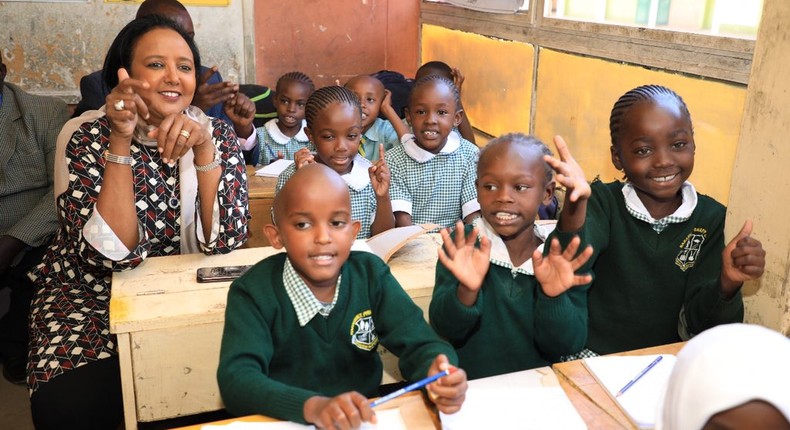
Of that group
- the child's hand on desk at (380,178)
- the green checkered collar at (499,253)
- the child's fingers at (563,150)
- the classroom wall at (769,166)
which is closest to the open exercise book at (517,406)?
the green checkered collar at (499,253)

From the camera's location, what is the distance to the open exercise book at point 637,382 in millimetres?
1234

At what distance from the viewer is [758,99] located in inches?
60.2

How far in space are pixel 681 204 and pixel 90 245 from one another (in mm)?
1610

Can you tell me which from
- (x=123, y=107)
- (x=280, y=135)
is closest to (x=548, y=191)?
(x=123, y=107)

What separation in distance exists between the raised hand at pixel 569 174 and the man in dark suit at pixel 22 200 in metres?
2.35

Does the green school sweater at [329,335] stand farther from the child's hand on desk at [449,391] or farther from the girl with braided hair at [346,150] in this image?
the girl with braided hair at [346,150]

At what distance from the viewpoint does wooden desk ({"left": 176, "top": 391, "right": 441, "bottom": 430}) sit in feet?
3.92

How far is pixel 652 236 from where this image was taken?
1769mm

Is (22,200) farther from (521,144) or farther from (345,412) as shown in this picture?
(345,412)

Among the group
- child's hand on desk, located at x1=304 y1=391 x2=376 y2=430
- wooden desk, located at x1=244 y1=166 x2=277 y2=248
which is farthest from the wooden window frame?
child's hand on desk, located at x1=304 y1=391 x2=376 y2=430

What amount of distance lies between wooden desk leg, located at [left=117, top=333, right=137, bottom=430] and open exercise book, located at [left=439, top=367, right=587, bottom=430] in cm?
88

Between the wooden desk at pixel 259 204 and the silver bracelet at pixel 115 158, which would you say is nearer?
the silver bracelet at pixel 115 158

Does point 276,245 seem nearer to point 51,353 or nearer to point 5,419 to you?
point 51,353

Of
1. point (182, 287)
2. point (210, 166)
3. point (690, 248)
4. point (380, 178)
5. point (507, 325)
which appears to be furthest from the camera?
point (380, 178)
